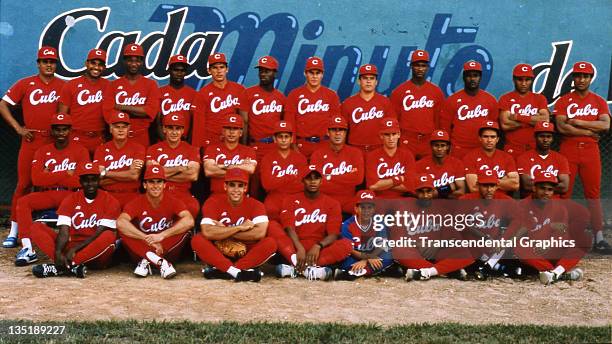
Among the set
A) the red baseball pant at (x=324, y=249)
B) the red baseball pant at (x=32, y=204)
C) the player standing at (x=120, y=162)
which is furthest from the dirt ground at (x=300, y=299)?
the player standing at (x=120, y=162)

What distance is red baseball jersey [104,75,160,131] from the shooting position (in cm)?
714

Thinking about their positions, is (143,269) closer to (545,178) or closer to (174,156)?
(174,156)

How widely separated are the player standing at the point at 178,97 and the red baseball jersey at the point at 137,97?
0.39ft

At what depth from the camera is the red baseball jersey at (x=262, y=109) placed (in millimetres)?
7309

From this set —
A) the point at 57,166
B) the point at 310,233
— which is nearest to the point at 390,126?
the point at 310,233

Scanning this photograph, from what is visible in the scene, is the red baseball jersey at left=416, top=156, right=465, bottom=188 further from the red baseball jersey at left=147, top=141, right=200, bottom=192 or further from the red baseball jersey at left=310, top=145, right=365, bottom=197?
the red baseball jersey at left=147, top=141, right=200, bottom=192

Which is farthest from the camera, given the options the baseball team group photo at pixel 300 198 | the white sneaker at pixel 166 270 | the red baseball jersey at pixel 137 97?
the red baseball jersey at pixel 137 97

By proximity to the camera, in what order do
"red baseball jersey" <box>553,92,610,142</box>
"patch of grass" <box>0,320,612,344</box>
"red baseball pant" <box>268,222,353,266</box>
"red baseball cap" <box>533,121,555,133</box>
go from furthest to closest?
"red baseball jersey" <box>553,92,610,142</box>
"red baseball cap" <box>533,121,555,133</box>
"red baseball pant" <box>268,222,353,266</box>
"patch of grass" <box>0,320,612,344</box>

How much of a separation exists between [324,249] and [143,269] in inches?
64.4

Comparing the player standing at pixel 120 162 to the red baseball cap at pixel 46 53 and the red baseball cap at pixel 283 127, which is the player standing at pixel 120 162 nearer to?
the red baseball cap at pixel 46 53

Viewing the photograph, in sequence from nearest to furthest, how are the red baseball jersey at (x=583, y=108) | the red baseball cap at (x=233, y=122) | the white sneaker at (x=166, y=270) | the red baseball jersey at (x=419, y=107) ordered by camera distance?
the white sneaker at (x=166, y=270)
the red baseball cap at (x=233, y=122)
the red baseball jersey at (x=419, y=107)
the red baseball jersey at (x=583, y=108)

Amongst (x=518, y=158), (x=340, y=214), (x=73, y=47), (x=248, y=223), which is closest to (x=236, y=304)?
(x=248, y=223)

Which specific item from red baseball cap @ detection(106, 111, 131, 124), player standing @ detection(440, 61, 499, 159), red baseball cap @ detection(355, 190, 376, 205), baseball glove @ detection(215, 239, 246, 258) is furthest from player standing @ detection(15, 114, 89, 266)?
player standing @ detection(440, 61, 499, 159)

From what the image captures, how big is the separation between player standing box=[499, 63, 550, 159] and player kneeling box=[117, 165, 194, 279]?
3480 mm
